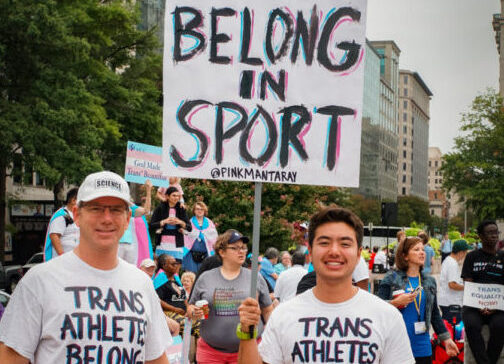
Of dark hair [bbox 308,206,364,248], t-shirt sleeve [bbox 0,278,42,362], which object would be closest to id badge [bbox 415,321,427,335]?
dark hair [bbox 308,206,364,248]

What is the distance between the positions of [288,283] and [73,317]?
6667mm

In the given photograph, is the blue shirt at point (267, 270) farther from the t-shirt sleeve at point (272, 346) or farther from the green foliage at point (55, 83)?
the green foliage at point (55, 83)

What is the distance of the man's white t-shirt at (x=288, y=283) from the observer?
9734 millimetres

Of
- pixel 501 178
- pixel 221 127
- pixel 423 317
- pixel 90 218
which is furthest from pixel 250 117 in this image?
pixel 501 178

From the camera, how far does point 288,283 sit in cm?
984

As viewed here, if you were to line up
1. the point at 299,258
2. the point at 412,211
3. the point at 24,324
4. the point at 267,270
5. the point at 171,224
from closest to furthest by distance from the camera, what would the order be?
the point at 24,324
the point at 171,224
the point at 299,258
the point at 267,270
the point at 412,211

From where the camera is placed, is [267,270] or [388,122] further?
[388,122]

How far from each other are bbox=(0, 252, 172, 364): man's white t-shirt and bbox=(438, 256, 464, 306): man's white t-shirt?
882 cm

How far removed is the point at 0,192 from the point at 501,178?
81.6ft

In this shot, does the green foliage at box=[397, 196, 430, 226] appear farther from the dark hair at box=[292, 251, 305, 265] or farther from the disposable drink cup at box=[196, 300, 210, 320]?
the disposable drink cup at box=[196, 300, 210, 320]

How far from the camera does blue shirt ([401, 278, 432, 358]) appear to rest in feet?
22.8

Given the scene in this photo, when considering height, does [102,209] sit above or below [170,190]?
below

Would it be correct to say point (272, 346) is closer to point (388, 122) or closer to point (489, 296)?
point (489, 296)

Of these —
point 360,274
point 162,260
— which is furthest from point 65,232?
point 360,274
